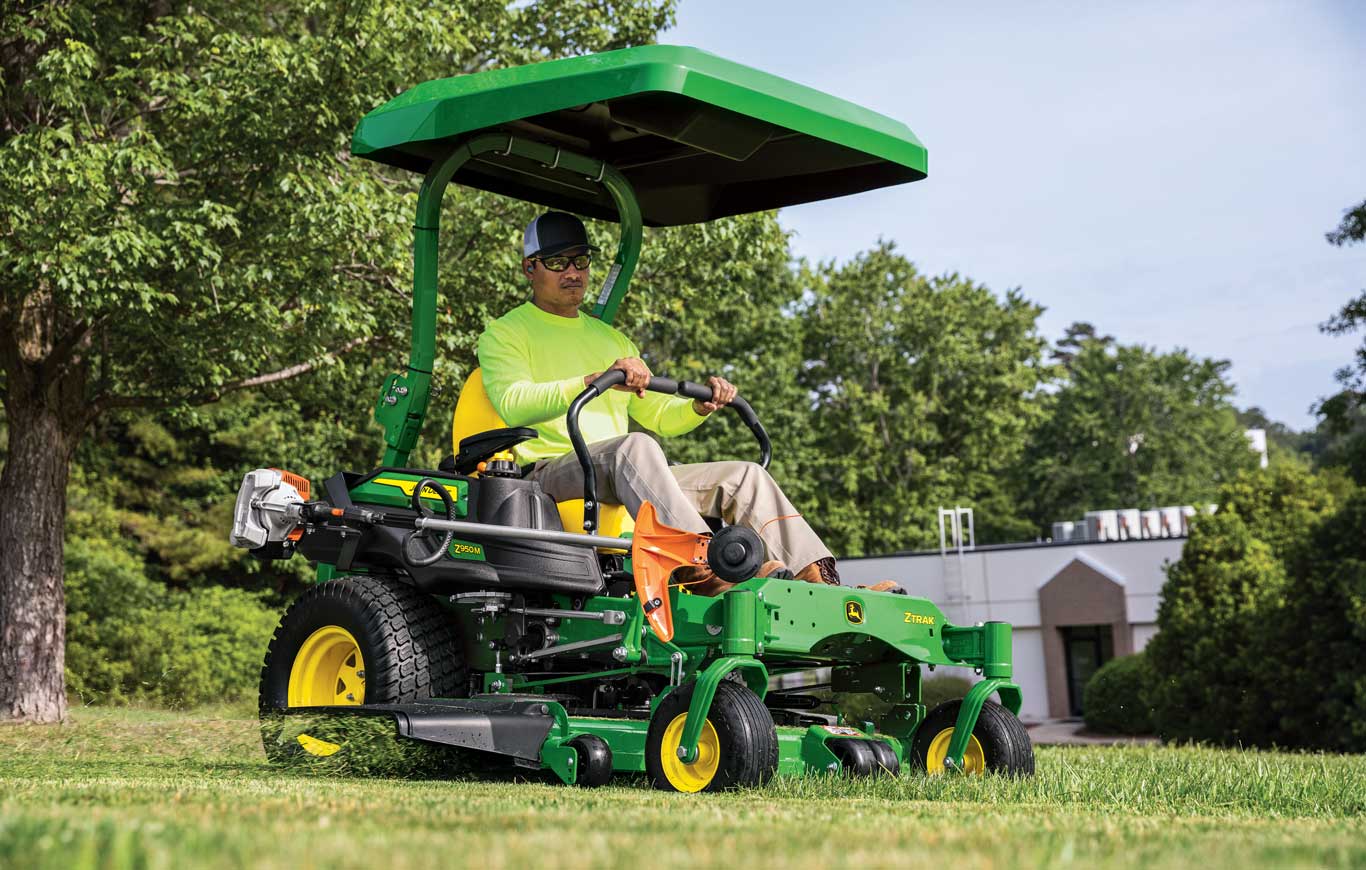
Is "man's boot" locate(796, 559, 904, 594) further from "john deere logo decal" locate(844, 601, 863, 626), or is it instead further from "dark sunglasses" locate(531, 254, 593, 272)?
"dark sunglasses" locate(531, 254, 593, 272)

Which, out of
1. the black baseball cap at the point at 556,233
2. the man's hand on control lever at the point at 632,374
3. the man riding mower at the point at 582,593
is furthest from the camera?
the black baseball cap at the point at 556,233

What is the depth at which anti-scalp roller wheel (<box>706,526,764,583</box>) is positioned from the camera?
5.18m

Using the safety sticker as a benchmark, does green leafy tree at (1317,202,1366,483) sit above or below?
above

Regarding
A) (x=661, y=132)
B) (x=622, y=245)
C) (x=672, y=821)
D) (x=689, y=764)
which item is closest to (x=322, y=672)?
(x=689, y=764)

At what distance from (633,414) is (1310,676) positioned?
13.6 metres

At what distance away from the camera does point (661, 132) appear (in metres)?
6.34

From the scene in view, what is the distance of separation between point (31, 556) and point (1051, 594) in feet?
90.1

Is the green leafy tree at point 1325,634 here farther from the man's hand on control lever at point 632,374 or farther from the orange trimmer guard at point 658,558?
the orange trimmer guard at point 658,558

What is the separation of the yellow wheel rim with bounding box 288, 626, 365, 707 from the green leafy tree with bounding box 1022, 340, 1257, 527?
46.8 m

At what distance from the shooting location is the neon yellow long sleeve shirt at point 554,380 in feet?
20.4

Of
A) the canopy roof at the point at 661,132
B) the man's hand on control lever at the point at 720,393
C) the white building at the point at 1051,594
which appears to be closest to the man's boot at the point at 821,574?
the man's hand on control lever at the point at 720,393

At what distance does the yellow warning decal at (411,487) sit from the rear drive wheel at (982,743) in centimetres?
208

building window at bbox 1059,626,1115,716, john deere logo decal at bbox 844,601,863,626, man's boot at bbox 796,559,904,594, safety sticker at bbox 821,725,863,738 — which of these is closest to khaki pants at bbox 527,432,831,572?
man's boot at bbox 796,559,904,594

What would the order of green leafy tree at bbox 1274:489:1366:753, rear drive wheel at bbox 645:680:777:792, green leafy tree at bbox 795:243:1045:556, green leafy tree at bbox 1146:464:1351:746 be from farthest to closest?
green leafy tree at bbox 795:243:1045:556 → green leafy tree at bbox 1146:464:1351:746 → green leafy tree at bbox 1274:489:1366:753 → rear drive wheel at bbox 645:680:777:792
